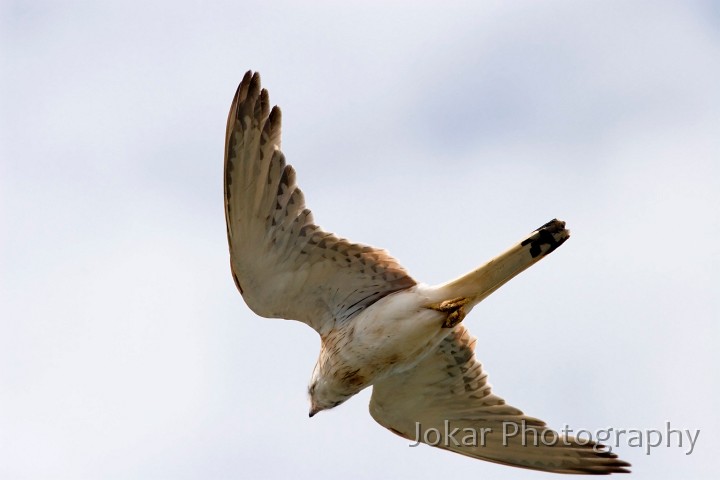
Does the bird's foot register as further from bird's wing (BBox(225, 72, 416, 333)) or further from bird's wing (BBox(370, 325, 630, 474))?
bird's wing (BBox(370, 325, 630, 474))

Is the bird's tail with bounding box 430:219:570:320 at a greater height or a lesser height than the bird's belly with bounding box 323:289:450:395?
greater

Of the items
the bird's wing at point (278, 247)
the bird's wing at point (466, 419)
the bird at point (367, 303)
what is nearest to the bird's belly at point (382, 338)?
→ the bird at point (367, 303)

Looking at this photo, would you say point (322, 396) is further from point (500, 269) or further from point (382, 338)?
point (500, 269)

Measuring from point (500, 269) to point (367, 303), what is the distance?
1320 mm

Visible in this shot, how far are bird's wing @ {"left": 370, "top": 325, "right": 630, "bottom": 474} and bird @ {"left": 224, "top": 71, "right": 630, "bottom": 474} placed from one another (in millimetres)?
12

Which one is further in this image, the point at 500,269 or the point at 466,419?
the point at 466,419

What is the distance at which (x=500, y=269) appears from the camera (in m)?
10.0

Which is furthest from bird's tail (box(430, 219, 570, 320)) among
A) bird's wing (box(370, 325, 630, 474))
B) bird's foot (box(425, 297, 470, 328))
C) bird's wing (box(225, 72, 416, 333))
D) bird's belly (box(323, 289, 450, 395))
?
bird's wing (box(370, 325, 630, 474))

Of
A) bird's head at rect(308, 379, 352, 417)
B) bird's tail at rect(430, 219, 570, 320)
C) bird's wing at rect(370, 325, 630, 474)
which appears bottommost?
bird's head at rect(308, 379, 352, 417)

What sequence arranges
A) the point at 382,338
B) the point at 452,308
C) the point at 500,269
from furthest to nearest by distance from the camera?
the point at 382,338 < the point at 452,308 < the point at 500,269

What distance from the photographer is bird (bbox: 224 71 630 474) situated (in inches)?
388

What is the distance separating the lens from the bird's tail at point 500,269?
985 centimetres

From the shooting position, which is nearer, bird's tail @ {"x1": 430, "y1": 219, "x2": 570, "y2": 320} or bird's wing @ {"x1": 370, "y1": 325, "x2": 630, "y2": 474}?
bird's tail @ {"x1": 430, "y1": 219, "x2": 570, "y2": 320}

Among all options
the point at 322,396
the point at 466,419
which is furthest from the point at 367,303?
the point at 466,419
